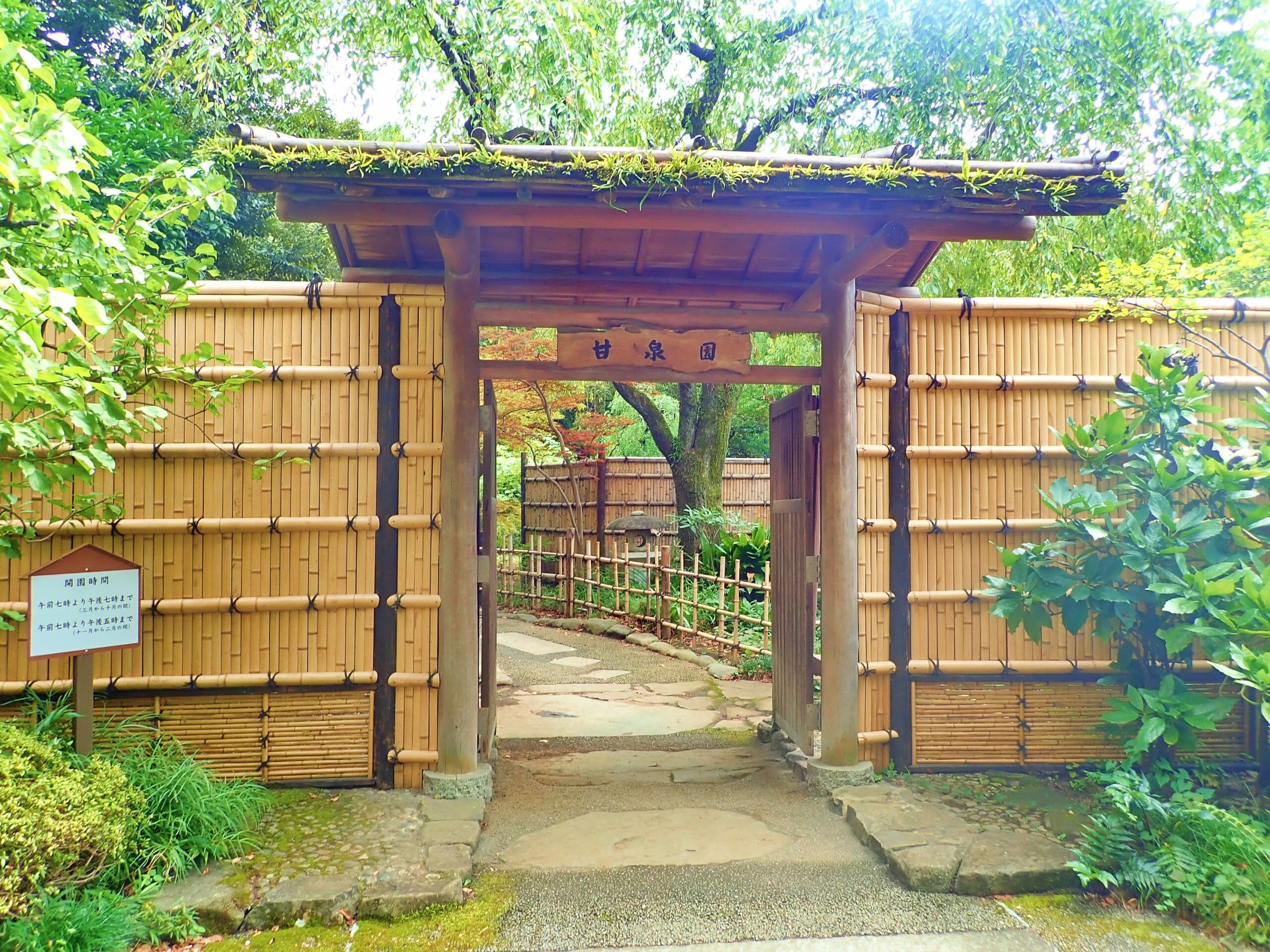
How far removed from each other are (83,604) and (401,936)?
203 centimetres

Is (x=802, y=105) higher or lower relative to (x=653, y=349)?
higher

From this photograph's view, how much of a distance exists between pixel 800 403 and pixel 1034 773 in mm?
2535

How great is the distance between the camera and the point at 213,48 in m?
7.36

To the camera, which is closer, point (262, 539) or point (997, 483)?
point (262, 539)

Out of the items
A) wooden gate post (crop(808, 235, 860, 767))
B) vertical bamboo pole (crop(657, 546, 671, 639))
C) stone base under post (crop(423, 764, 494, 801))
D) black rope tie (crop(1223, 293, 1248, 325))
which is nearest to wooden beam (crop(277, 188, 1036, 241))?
wooden gate post (crop(808, 235, 860, 767))

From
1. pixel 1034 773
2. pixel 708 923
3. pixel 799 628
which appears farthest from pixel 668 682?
pixel 708 923

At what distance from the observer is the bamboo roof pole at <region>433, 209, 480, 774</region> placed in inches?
167

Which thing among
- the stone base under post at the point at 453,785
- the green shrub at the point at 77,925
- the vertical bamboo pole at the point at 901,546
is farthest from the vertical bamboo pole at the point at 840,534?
the green shrub at the point at 77,925

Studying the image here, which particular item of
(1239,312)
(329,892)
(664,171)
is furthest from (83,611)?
(1239,312)

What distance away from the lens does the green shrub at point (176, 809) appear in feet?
10.5

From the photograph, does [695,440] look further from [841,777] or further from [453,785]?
[453,785]

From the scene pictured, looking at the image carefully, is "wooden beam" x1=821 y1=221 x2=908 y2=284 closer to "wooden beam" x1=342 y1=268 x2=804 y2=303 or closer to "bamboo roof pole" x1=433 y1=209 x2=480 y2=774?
"wooden beam" x1=342 y1=268 x2=804 y2=303

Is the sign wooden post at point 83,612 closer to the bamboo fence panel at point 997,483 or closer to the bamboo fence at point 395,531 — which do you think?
the bamboo fence at point 395,531

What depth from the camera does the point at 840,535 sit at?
442 cm
